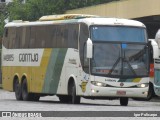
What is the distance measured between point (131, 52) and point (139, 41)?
555 mm

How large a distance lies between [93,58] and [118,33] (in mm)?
1521

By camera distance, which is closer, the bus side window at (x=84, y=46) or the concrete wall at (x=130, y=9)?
the bus side window at (x=84, y=46)

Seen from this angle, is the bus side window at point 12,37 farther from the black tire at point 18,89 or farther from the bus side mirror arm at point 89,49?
the bus side mirror arm at point 89,49

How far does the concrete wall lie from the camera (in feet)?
158

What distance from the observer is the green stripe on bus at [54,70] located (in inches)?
1342

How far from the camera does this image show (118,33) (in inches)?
1264

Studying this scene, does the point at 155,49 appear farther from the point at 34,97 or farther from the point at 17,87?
the point at 17,87

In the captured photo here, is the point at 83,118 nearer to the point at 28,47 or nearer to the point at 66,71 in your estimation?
the point at 66,71

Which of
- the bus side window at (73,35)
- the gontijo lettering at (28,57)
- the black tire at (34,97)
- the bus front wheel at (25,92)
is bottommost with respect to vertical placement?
the black tire at (34,97)

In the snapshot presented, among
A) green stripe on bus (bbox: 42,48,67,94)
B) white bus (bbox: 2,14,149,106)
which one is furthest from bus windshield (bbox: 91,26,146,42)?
Answer: green stripe on bus (bbox: 42,48,67,94)

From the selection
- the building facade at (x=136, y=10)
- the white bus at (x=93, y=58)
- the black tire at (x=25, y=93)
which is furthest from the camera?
the building facade at (x=136, y=10)

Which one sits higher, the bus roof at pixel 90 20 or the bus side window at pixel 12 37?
the bus roof at pixel 90 20

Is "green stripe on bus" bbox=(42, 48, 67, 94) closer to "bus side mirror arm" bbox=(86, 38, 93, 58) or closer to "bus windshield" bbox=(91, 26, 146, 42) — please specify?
"bus windshield" bbox=(91, 26, 146, 42)

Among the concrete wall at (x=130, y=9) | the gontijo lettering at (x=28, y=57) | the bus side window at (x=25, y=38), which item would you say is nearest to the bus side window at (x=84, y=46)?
the gontijo lettering at (x=28, y=57)
